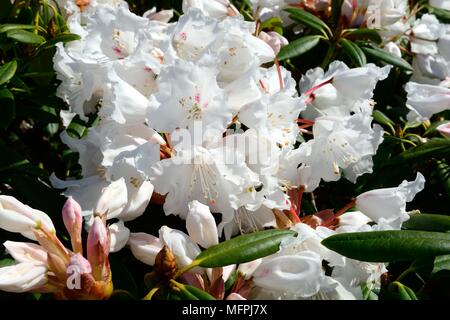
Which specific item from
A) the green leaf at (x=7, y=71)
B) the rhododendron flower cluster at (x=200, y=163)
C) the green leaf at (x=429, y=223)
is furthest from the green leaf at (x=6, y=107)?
the green leaf at (x=429, y=223)

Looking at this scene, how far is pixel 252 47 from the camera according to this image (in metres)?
1.46

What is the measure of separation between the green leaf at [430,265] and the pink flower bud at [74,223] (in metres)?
0.66

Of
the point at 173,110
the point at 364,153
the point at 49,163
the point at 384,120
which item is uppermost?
the point at 173,110

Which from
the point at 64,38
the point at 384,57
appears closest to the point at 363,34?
the point at 384,57

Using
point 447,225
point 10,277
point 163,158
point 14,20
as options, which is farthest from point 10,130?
point 447,225

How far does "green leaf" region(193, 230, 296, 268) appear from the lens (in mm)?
1210

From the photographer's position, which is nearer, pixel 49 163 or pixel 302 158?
pixel 302 158

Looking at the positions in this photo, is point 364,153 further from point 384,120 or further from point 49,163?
point 49,163

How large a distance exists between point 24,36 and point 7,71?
143 mm

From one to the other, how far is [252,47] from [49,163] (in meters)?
0.97

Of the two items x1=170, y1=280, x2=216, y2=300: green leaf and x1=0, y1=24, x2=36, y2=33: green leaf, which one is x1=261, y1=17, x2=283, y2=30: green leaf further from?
x1=170, y1=280, x2=216, y2=300: green leaf

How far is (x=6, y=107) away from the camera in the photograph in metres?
1.63

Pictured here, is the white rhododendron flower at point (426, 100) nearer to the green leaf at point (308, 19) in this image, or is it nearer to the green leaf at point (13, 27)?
the green leaf at point (308, 19)

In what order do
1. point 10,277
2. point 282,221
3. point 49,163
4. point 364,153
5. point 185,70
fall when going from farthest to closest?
point 49,163
point 364,153
point 282,221
point 185,70
point 10,277
